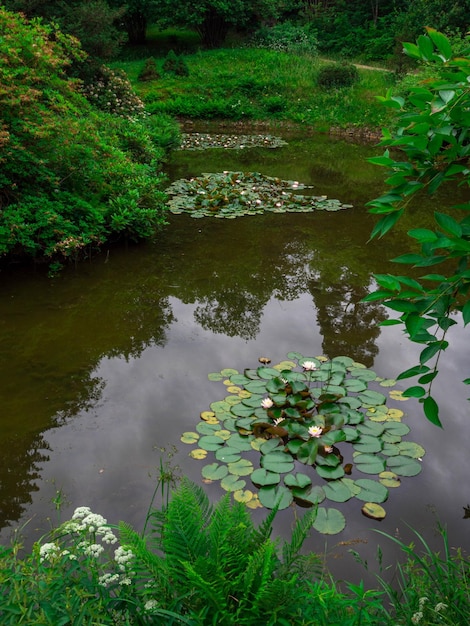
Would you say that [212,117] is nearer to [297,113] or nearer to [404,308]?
[297,113]

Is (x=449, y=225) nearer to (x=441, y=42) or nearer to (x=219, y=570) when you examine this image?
(x=441, y=42)

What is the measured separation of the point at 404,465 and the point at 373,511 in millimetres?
454

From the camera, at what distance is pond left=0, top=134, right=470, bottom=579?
9.21 ft

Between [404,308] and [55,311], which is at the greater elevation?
[404,308]

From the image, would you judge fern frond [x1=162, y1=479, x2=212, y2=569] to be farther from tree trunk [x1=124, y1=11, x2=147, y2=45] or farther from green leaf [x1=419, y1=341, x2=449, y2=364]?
tree trunk [x1=124, y1=11, x2=147, y2=45]

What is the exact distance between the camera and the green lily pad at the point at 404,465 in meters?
2.98

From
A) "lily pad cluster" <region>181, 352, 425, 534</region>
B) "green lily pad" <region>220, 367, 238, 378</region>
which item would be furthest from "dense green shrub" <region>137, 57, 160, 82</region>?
"lily pad cluster" <region>181, 352, 425, 534</region>

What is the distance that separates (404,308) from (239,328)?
338cm

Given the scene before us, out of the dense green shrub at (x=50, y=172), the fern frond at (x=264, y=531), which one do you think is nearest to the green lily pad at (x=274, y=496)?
the fern frond at (x=264, y=531)

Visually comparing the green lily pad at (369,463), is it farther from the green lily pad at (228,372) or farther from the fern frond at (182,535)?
the fern frond at (182,535)

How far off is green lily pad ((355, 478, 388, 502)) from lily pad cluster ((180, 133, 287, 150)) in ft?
38.7

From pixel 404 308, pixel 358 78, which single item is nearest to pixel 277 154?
pixel 358 78

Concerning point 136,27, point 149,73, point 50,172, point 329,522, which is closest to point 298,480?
point 329,522

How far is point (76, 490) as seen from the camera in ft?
9.36
